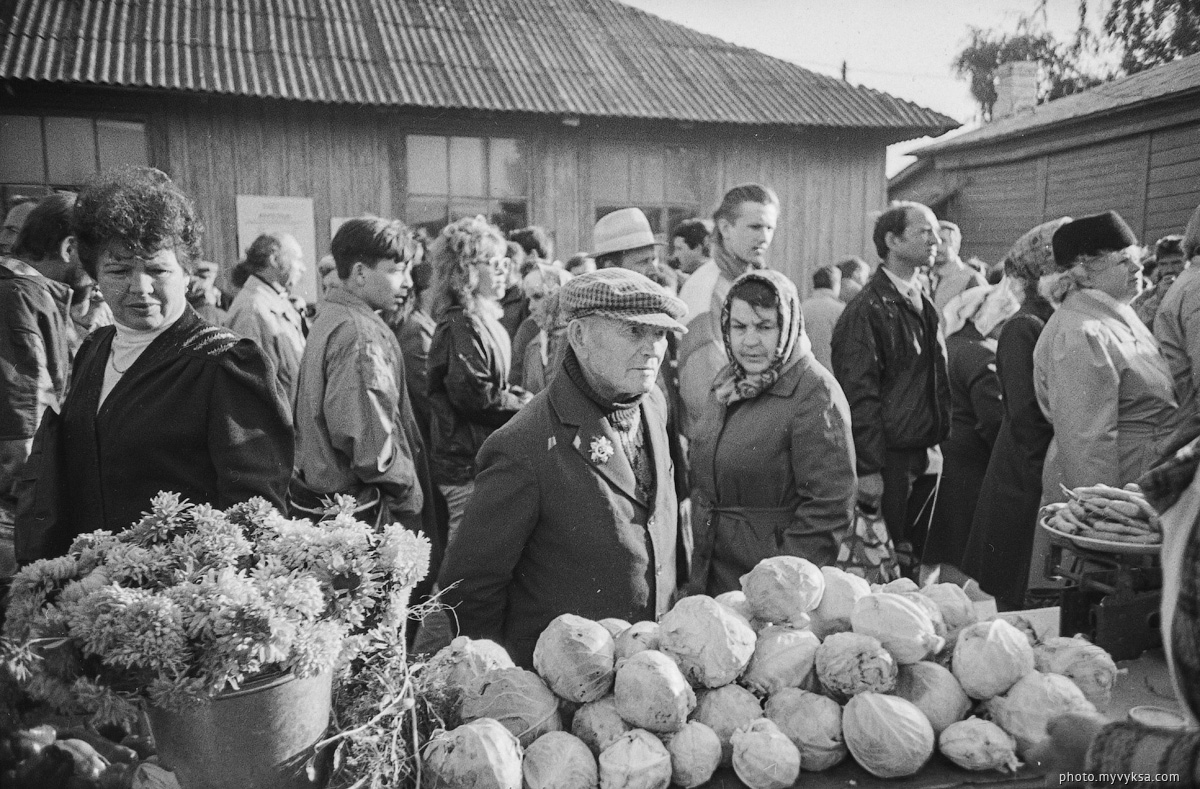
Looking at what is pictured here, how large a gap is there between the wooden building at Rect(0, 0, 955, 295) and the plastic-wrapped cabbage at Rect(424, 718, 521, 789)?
9.43 meters

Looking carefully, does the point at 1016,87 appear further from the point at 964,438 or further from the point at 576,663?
the point at 576,663

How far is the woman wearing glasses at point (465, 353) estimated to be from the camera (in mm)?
4469

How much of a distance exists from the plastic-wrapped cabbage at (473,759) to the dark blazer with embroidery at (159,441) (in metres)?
1.03

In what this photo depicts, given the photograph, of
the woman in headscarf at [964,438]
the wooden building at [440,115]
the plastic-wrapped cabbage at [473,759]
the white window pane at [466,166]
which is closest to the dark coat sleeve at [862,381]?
the woman in headscarf at [964,438]

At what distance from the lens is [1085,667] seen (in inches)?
75.2

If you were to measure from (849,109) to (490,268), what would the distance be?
866cm

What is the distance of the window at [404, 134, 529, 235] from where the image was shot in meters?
10.7

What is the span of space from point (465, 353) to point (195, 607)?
312 centimetres

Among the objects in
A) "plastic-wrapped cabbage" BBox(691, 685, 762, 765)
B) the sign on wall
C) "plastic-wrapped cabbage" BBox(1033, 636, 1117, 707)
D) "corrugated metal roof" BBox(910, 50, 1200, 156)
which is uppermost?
"corrugated metal roof" BBox(910, 50, 1200, 156)

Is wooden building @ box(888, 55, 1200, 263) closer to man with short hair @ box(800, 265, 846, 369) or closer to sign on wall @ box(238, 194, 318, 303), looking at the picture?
man with short hair @ box(800, 265, 846, 369)

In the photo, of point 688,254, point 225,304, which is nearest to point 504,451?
point 688,254

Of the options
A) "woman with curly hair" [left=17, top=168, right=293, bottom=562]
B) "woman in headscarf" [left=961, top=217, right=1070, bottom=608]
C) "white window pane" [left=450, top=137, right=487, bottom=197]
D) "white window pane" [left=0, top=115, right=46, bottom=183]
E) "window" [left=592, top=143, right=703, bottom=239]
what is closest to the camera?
"woman with curly hair" [left=17, top=168, right=293, bottom=562]

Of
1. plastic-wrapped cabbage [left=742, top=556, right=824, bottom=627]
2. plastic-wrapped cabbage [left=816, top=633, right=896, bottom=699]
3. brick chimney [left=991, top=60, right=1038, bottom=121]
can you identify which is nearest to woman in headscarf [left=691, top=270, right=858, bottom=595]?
plastic-wrapped cabbage [left=742, top=556, right=824, bottom=627]

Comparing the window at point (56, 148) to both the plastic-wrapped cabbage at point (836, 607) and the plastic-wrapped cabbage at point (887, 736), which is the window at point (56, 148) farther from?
the plastic-wrapped cabbage at point (887, 736)
